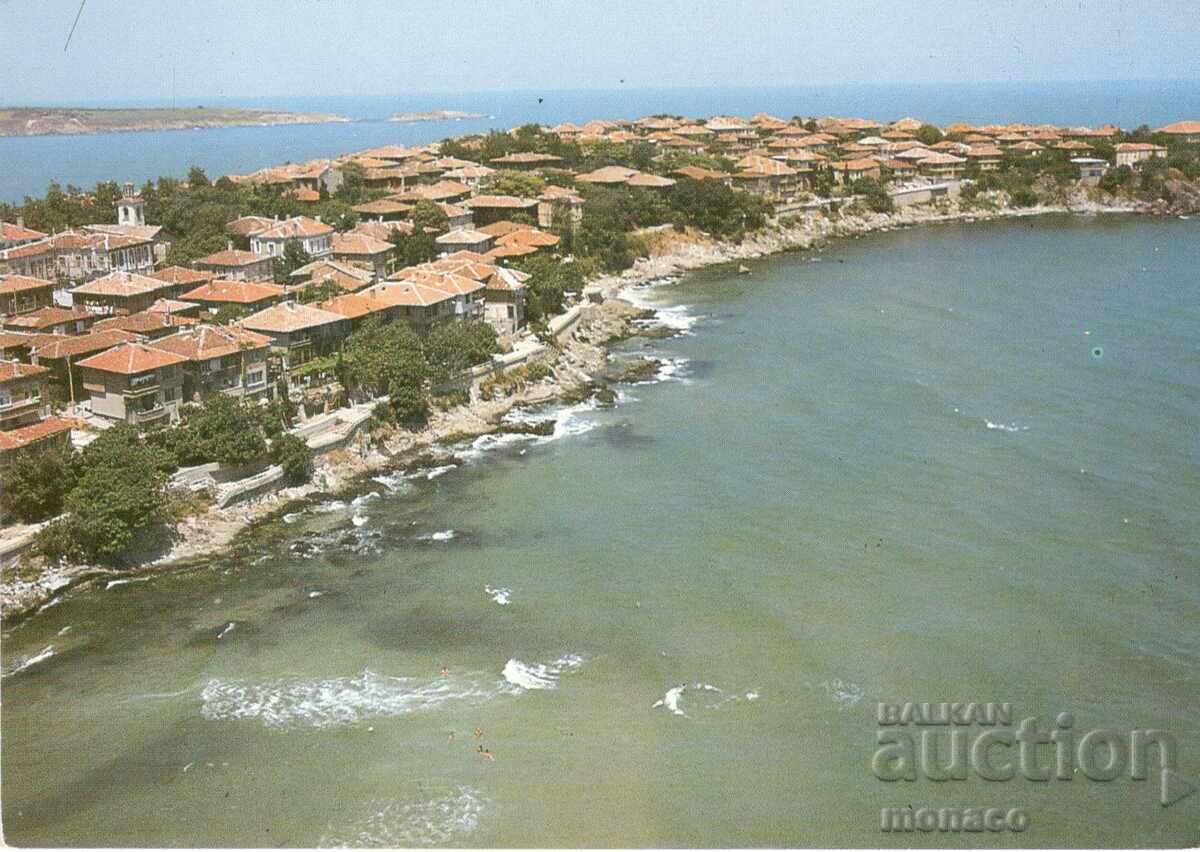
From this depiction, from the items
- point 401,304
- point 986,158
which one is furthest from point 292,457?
point 986,158

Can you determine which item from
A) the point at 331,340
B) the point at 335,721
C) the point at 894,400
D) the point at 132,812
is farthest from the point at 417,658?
the point at 894,400

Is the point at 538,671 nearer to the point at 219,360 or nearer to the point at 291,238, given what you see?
the point at 219,360

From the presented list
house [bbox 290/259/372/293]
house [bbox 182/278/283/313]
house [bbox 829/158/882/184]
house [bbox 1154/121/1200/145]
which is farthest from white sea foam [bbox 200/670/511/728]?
house [bbox 1154/121/1200/145]

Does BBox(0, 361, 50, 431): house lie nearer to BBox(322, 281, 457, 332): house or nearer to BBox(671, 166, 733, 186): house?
BBox(322, 281, 457, 332): house

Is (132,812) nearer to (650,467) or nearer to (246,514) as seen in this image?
(246,514)

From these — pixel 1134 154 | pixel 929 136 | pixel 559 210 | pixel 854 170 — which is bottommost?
pixel 559 210

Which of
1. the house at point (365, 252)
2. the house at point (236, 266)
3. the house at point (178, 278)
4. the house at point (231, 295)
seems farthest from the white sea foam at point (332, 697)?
the house at point (365, 252)
